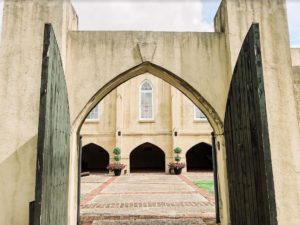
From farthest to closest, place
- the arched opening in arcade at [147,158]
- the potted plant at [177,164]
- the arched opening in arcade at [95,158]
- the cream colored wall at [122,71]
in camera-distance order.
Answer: the arched opening in arcade at [147,158]
the arched opening in arcade at [95,158]
the potted plant at [177,164]
the cream colored wall at [122,71]

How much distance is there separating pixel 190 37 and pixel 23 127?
3.68 metres

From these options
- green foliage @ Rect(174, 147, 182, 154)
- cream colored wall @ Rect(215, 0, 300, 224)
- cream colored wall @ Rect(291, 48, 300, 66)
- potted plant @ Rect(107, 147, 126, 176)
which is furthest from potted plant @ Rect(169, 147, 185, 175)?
cream colored wall @ Rect(215, 0, 300, 224)

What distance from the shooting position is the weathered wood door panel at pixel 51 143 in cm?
335

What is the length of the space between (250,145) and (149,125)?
1907 cm

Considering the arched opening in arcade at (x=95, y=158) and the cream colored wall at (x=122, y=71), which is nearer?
the cream colored wall at (x=122, y=71)

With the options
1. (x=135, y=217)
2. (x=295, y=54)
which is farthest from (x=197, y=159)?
(x=135, y=217)

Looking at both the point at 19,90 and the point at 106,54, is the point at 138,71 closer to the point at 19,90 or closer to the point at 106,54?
the point at 106,54

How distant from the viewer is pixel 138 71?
6250mm

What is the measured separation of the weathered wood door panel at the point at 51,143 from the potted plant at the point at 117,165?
16.2 meters

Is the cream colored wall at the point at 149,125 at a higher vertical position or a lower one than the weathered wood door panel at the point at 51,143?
higher

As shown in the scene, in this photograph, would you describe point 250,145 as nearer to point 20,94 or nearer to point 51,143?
point 51,143

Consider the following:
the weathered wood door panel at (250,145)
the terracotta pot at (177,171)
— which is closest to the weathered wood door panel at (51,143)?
the weathered wood door panel at (250,145)

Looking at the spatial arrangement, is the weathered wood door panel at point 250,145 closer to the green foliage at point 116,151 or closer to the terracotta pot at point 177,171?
the terracotta pot at point 177,171

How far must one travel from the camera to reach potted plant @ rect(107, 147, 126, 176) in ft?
67.9
